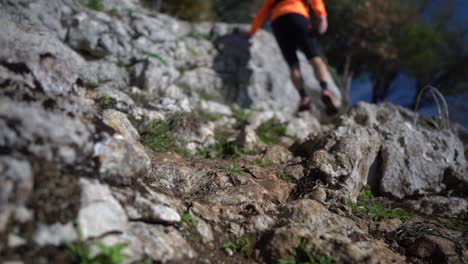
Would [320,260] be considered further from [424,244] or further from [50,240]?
[50,240]

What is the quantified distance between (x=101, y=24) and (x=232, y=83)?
2.44 metres

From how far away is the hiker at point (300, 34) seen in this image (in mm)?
4434

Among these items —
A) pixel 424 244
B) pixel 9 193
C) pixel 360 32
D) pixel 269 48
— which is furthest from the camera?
pixel 360 32

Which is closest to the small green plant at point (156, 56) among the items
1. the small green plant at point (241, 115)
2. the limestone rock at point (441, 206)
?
the small green plant at point (241, 115)

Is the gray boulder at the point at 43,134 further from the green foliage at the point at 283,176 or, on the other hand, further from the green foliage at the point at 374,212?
the green foliage at the point at 374,212

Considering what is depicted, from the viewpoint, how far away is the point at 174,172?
2.30 metres

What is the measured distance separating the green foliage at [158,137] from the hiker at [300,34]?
7.71 ft

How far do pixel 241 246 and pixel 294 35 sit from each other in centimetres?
376

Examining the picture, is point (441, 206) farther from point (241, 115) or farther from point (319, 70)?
point (241, 115)

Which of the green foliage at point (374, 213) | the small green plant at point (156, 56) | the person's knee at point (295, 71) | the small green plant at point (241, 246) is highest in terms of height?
the person's knee at point (295, 71)

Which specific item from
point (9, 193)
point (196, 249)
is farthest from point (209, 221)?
point (9, 193)

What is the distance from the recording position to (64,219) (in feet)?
4.39

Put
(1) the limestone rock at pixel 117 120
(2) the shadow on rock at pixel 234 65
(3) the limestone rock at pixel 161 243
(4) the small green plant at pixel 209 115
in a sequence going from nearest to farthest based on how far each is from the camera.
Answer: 1. (3) the limestone rock at pixel 161 243
2. (1) the limestone rock at pixel 117 120
3. (4) the small green plant at pixel 209 115
4. (2) the shadow on rock at pixel 234 65

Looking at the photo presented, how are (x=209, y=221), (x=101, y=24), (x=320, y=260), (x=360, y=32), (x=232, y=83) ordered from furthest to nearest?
(x=360, y=32), (x=232, y=83), (x=101, y=24), (x=209, y=221), (x=320, y=260)
